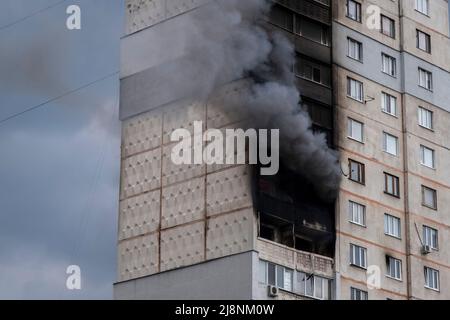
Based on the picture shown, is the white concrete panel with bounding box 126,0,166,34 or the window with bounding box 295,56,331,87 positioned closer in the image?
the window with bounding box 295,56,331,87

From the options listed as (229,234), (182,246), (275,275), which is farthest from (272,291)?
(182,246)

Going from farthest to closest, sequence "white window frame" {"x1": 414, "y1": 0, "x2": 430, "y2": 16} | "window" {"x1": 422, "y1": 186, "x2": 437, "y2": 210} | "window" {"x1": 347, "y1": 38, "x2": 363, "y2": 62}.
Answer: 1. "white window frame" {"x1": 414, "y1": 0, "x2": 430, "y2": 16}
2. "window" {"x1": 422, "y1": 186, "x2": 437, "y2": 210}
3. "window" {"x1": 347, "y1": 38, "x2": 363, "y2": 62}

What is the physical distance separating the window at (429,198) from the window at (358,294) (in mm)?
9502

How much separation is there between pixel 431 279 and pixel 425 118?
11.1 metres

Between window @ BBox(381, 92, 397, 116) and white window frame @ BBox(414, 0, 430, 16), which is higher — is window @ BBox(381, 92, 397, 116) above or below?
below

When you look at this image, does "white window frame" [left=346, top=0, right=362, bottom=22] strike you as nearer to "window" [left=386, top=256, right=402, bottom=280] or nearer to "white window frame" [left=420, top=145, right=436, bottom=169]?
"white window frame" [left=420, top=145, right=436, bottom=169]

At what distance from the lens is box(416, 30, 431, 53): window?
323 feet

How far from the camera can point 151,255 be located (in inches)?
3487

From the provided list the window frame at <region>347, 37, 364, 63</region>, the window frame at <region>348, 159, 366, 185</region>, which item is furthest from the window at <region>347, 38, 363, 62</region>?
the window frame at <region>348, 159, 366, 185</region>

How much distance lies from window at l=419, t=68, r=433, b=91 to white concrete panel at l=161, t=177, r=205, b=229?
1900 centimetres

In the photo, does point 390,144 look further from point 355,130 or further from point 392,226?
point 392,226

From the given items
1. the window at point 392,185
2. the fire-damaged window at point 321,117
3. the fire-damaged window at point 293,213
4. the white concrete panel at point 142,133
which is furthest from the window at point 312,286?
the white concrete panel at point 142,133

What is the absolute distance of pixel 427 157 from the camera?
316ft
